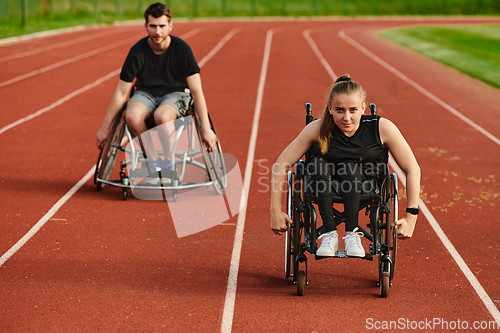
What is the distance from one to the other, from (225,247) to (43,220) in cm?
157

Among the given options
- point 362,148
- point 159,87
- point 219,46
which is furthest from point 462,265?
point 219,46

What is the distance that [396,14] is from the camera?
42250 mm

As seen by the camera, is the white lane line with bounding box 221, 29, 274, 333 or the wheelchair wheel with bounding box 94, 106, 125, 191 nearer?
the white lane line with bounding box 221, 29, 274, 333

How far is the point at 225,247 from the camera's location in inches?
174

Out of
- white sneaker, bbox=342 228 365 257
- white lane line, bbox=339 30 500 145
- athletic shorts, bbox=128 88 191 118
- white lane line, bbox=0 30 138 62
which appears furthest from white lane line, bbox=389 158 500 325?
white lane line, bbox=0 30 138 62

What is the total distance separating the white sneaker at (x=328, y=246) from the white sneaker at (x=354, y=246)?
0.24 ft

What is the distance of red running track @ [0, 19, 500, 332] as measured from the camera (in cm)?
337

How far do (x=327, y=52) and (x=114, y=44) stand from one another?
699 cm

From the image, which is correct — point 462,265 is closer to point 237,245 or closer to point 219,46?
point 237,245

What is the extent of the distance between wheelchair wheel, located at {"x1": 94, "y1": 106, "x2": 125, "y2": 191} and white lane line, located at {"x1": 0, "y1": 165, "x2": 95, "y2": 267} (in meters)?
0.27

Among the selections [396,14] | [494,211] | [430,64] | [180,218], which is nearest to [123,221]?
[180,218]

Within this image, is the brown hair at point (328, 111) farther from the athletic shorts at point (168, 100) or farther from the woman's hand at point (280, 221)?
the athletic shorts at point (168, 100)

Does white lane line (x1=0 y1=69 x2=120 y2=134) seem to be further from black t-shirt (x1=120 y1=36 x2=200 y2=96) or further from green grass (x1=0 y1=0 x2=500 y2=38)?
green grass (x1=0 y1=0 x2=500 y2=38)

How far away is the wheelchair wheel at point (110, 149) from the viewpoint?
5.27 metres
